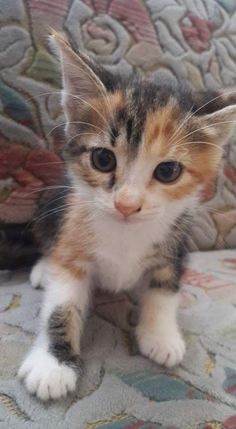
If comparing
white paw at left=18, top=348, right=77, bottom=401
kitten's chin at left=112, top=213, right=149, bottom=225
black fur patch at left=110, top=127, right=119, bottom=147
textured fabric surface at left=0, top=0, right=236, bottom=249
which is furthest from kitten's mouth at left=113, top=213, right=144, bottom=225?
textured fabric surface at left=0, top=0, right=236, bottom=249

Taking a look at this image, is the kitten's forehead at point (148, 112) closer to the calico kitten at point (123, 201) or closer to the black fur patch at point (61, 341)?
the calico kitten at point (123, 201)

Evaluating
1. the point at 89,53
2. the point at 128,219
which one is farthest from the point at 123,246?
the point at 89,53

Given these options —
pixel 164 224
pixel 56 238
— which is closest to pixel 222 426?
pixel 164 224

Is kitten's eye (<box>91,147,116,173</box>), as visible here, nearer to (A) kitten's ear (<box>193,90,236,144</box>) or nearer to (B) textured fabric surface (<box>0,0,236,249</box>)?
(A) kitten's ear (<box>193,90,236,144</box>)

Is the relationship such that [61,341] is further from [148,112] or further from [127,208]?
[148,112]

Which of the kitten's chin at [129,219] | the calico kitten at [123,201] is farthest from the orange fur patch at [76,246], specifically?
the kitten's chin at [129,219]
